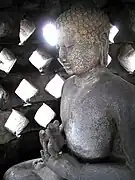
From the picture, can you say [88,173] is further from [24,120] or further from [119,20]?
[119,20]

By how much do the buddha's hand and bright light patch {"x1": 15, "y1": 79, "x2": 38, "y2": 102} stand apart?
1.76 ft

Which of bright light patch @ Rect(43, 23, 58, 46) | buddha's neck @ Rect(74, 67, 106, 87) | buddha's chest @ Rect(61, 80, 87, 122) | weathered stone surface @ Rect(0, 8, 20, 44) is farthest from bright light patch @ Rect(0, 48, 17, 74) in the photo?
buddha's neck @ Rect(74, 67, 106, 87)

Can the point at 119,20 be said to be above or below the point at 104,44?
below

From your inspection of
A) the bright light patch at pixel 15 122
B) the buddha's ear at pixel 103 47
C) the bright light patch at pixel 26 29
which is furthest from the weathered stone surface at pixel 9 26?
the buddha's ear at pixel 103 47

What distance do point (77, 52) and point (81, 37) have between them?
41mm

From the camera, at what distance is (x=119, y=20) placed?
6.31ft

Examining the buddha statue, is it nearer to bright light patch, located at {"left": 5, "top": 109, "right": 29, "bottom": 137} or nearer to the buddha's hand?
the buddha's hand

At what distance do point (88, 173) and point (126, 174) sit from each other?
10 cm

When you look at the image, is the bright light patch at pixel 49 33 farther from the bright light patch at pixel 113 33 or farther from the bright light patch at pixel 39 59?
the bright light patch at pixel 113 33

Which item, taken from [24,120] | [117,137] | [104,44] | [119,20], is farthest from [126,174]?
[119,20]

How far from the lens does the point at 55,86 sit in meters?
1.79

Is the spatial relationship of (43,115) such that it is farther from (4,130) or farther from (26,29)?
(26,29)

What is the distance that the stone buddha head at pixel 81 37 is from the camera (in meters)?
1.19

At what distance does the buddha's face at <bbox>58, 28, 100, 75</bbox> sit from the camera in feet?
3.91
